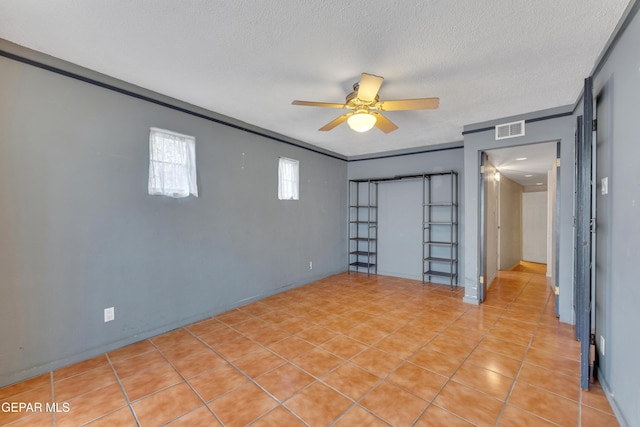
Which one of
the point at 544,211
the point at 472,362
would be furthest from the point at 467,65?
the point at 544,211

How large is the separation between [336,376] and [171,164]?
8.81 feet

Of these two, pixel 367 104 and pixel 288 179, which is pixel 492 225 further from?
pixel 367 104

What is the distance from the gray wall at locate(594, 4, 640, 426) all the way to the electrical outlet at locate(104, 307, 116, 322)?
3.77 m

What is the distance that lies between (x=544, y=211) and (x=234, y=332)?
8.70 m

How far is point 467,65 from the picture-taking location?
2359 mm

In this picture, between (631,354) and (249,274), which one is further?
(249,274)

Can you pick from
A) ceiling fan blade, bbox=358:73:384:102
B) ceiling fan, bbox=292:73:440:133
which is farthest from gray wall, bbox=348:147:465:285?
ceiling fan blade, bbox=358:73:384:102

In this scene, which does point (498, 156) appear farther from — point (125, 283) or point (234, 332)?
point (125, 283)

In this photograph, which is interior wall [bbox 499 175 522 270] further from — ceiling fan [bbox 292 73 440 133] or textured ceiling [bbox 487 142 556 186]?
ceiling fan [bbox 292 73 440 133]

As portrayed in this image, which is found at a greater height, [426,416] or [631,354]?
[631,354]

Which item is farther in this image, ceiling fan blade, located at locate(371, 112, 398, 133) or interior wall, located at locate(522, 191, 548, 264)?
interior wall, located at locate(522, 191, 548, 264)

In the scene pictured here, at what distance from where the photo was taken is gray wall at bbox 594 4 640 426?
5.01 ft

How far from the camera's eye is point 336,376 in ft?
7.22

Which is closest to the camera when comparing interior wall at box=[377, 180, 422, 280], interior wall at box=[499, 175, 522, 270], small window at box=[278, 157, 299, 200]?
small window at box=[278, 157, 299, 200]
